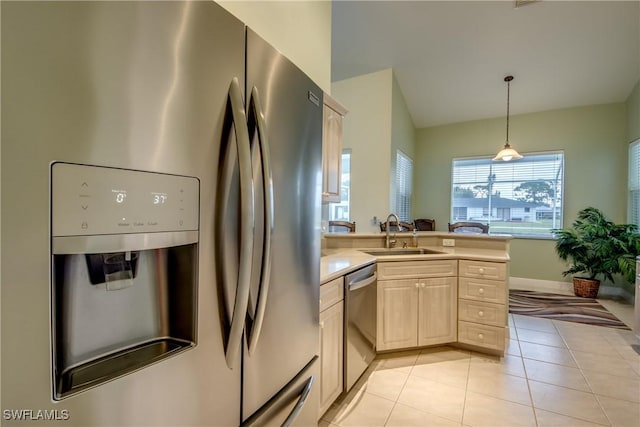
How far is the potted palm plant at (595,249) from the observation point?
4.07 metres

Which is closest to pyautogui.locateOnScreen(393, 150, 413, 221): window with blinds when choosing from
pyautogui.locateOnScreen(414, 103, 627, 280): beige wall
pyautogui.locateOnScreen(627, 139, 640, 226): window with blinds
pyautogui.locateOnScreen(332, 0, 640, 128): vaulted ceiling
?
pyautogui.locateOnScreen(414, 103, 627, 280): beige wall

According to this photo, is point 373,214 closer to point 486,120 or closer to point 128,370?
point 486,120

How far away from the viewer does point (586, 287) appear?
14.6ft

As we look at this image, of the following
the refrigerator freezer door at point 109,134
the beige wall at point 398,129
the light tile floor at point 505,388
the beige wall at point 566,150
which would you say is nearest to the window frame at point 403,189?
the beige wall at point 398,129

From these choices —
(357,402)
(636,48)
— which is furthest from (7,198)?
(636,48)

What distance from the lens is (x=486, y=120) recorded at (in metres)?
5.57

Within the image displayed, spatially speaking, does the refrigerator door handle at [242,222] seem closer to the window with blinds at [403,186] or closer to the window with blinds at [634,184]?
the window with blinds at [403,186]

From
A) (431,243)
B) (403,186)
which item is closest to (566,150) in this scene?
(403,186)

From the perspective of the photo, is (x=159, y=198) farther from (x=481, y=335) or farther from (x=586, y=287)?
(x=586, y=287)

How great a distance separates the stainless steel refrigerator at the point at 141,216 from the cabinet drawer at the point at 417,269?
5.34 feet

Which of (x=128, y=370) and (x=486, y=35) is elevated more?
(x=486, y=35)

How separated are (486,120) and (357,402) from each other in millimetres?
5543

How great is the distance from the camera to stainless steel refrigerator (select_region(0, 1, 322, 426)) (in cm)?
43

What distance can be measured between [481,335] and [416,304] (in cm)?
64
